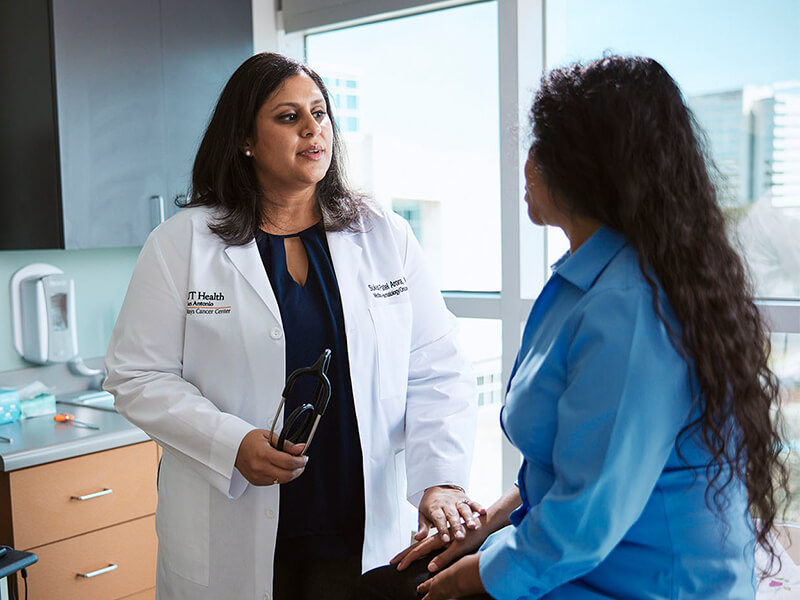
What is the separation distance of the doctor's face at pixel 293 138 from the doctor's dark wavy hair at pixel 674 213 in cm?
76

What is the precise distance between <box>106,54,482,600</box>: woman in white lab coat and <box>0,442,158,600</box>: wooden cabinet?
685 millimetres

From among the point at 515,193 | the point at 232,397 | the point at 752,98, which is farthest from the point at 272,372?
the point at 752,98

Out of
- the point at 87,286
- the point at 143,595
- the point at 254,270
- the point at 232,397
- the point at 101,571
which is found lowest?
the point at 143,595

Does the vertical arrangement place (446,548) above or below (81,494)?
above

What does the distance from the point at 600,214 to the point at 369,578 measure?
0.57 m

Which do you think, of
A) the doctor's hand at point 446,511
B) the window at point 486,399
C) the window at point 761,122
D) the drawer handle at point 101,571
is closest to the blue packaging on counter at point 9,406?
the drawer handle at point 101,571

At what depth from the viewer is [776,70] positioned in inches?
85.0

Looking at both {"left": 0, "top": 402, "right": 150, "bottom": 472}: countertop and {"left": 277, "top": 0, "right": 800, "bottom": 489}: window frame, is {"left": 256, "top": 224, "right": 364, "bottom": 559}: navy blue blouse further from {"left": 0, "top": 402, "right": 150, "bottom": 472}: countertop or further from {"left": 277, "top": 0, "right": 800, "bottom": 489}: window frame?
{"left": 277, "top": 0, "right": 800, "bottom": 489}: window frame

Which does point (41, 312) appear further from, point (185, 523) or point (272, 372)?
point (272, 372)

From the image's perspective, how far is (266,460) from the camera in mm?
1403

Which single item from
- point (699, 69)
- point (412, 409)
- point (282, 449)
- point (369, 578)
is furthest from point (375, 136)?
point (369, 578)

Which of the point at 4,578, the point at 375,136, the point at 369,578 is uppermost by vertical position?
the point at 375,136

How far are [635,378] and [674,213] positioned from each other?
190 millimetres

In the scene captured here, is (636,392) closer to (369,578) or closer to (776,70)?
(369,578)
